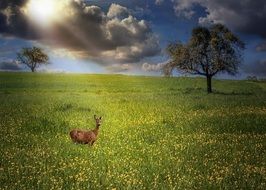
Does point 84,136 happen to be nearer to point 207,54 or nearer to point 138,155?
point 138,155

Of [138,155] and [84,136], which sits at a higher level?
[84,136]

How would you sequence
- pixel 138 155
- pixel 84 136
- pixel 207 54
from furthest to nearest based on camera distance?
pixel 207 54 < pixel 84 136 < pixel 138 155

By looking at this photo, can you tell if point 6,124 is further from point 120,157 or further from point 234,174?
point 234,174

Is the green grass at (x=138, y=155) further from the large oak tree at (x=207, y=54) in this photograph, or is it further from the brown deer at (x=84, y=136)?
the large oak tree at (x=207, y=54)

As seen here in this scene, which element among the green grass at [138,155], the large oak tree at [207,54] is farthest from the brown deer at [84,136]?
the large oak tree at [207,54]

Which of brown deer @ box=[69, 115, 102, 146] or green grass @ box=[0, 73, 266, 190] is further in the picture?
brown deer @ box=[69, 115, 102, 146]

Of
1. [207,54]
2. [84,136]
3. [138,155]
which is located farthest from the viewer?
[207,54]

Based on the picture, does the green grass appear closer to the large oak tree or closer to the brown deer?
the brown deer

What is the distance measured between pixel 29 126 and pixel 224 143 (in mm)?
8925

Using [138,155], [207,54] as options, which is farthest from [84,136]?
[207,54]

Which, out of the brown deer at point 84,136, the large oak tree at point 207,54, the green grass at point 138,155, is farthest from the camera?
the large oak tree at point 207,54

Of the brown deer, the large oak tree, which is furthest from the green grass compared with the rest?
the large oak tree

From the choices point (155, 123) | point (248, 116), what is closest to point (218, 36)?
point (248, 116)

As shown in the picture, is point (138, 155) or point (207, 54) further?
point (207, 54)
